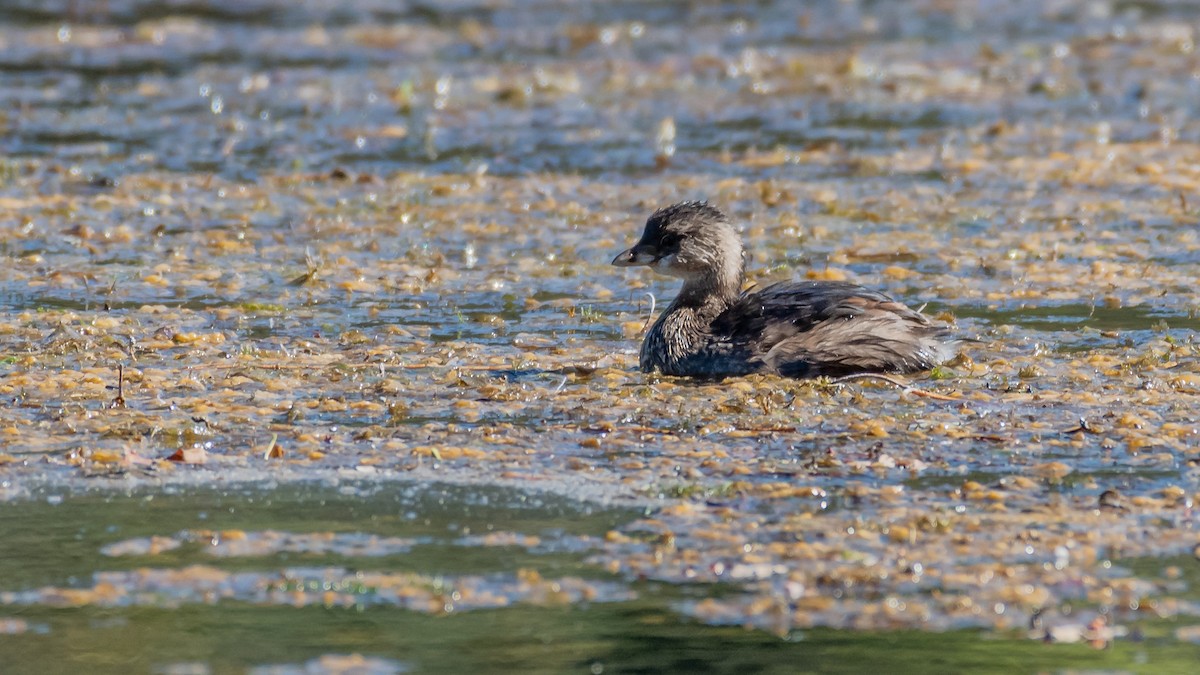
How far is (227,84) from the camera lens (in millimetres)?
22938

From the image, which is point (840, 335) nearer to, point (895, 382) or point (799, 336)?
point (799, 336)

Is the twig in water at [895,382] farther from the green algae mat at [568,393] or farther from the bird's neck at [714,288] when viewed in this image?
the bird's neck at [714,288]

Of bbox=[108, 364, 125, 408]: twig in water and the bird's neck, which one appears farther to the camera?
the bird's neck

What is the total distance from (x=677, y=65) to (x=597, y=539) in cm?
1777

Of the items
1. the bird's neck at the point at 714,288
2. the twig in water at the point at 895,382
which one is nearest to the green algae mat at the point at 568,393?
the twig in water at the point at 895,382

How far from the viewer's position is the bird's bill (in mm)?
11070

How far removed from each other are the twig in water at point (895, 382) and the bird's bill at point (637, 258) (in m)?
1.61

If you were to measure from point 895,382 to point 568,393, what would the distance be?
5.28 ft

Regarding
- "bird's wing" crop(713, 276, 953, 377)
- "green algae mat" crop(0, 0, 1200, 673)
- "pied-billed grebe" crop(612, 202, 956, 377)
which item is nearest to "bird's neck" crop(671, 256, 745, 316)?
"pied-billed grebe" crop(612, 202, 956, 377)

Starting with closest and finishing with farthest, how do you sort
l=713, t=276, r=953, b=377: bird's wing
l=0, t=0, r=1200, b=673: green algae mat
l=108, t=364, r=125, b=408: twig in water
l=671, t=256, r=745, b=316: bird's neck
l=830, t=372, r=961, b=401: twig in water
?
l=0, t=0, r=1200, b=673: green algae mat
l=108, t=364, r=125, b=408: twig in water
l=830, t=372, r=961, b=401: twig in water
l=713, t=276, r=953, b=377: bird's wing
l=671, t=256, r=745, b=316: bird's neck

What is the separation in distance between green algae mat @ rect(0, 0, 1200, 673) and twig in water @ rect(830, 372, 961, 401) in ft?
0.30

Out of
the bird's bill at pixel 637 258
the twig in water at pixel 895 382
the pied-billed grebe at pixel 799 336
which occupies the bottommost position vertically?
the twig in water at pixel 895 382

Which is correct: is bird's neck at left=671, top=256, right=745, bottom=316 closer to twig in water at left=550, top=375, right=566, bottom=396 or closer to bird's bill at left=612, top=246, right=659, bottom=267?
bird's bill at left=612, top=246, right=659, bottom=267

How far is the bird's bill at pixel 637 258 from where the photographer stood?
11070 mm
